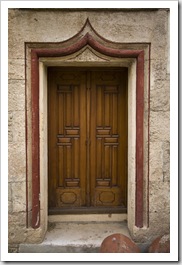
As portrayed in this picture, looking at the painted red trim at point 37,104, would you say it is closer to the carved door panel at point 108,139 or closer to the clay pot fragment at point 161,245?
the clay pot fragment at point 161,245

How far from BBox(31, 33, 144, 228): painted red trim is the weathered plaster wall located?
0.12 metres

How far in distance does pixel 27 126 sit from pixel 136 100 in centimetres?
140

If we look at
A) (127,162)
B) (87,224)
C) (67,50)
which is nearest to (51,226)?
(87,224)

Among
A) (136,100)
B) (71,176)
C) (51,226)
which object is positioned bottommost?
(51,226)

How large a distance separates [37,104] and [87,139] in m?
0.96

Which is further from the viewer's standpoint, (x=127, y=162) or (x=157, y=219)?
Result: (x=127, y=162)

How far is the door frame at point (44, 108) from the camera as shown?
3.59 m

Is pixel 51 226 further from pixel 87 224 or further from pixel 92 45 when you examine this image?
pixel 92 45

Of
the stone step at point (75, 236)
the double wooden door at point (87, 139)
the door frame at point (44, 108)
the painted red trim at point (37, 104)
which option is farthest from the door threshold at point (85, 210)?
the painted red trim at point (37, 104)

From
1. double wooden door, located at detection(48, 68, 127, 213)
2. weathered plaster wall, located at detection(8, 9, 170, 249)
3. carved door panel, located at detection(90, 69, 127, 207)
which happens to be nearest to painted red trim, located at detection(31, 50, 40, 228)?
weathered plaster wall, located at detection(8, 9, 170, 249)

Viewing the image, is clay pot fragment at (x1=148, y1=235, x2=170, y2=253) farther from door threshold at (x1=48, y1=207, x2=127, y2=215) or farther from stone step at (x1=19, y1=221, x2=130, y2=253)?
door threshold at (x1=48, y1=207, x2=127, y2=215)

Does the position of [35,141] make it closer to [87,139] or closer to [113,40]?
[87,139]

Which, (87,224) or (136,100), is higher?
(136,100)

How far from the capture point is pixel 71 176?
4270 mm
